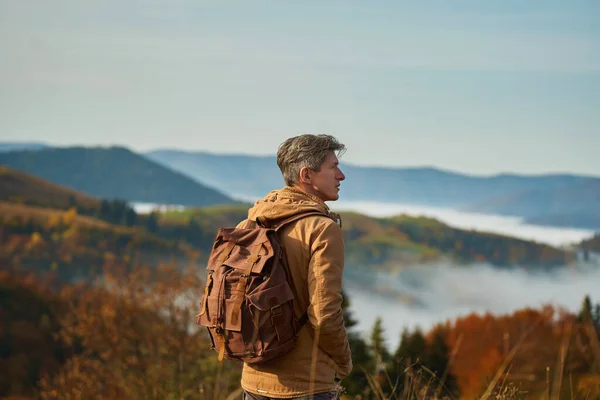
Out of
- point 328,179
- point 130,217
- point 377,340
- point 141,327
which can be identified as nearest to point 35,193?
point 130,217

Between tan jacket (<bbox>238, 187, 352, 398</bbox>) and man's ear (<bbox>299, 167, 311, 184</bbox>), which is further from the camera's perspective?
man's ear (<bbox>299, 167, 311, 184</bbox>)

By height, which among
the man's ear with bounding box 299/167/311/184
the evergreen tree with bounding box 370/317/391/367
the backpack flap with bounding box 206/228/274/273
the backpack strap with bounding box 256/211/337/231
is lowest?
the evergreen tree with bounding box 370/317/391/367

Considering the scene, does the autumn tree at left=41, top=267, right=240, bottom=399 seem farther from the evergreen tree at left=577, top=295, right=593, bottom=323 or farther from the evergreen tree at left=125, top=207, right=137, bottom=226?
the evergreen tree at left=125, top=207, right=137, bottom=226

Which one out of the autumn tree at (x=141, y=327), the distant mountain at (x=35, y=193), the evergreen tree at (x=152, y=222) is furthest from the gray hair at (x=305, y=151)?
the distant mountain at (x=35, y=193)

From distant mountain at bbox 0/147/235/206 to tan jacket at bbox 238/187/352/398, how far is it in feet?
581

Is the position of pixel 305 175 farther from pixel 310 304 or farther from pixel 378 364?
pixel 378 364

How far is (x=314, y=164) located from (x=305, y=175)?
0.06 meters

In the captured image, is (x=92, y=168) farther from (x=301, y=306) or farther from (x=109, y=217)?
(x=301, y=306)

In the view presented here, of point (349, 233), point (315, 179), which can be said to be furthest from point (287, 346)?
point (349, 233)

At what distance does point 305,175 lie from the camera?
314cm

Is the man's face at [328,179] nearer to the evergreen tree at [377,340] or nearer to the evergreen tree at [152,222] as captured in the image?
the evergreen tree at [377,340]

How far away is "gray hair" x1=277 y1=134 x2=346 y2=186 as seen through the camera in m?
3.12

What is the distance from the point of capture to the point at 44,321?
49.0m

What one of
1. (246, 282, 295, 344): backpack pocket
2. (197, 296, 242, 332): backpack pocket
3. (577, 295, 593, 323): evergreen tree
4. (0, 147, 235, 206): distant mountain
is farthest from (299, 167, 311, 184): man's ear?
(0, 147, 235, 206): distant mountain
